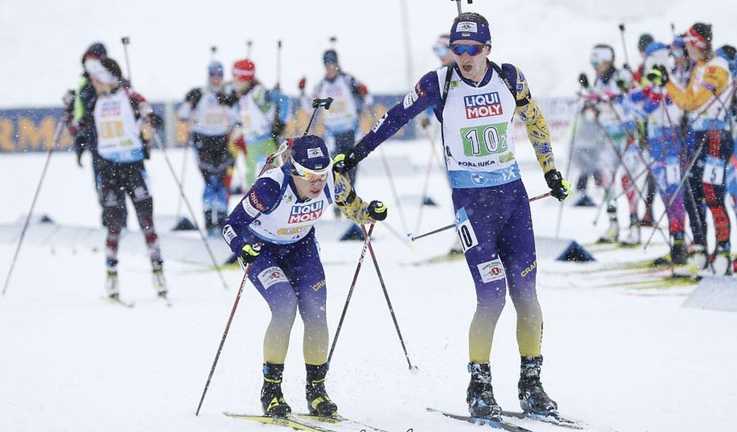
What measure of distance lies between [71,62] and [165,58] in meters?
3.87

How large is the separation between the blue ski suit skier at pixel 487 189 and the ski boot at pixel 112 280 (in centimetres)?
461

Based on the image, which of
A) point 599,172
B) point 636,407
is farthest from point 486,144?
point 599,172

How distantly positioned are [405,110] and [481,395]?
144cm

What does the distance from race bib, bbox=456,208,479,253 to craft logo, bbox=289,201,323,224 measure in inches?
27.1

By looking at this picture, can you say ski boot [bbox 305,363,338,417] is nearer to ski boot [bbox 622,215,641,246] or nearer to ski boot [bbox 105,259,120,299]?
ski boot [bbox 105,259,120,299]

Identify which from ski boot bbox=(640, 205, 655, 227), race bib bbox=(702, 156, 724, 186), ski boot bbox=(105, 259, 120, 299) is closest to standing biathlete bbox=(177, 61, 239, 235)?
ski boot bbox=(105, 259, 120, 299)

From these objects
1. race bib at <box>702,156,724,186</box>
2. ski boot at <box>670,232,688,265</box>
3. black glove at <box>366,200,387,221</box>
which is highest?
black glove at <box>366,200,387,221</box>

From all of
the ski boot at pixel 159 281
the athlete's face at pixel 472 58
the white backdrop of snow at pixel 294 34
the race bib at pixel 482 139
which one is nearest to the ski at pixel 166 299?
the ski boot at pixel 159 281

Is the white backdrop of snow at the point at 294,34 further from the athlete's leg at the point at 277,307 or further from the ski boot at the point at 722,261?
the athlete's leg at the point at 277,307

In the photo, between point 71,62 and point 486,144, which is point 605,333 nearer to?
point 486,144

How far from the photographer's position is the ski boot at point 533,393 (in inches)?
211

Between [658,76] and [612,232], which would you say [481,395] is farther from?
[612,232]

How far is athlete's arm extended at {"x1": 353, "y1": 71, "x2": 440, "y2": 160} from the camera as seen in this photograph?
5.54 metres

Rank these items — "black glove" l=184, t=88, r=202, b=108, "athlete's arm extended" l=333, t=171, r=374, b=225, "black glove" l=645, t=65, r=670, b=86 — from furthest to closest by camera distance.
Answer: "black glove" l=184, t=88, r=202, b=108 → "black glove" l=645, t=65, r=670, b=86 → "athlete's arm extended" l=333, t=171, r=374, b=225
